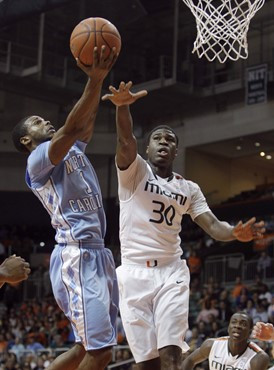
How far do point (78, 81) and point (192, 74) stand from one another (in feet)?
12.3

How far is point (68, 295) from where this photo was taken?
5156 mm

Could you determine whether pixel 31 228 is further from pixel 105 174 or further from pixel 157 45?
pixel 157 45

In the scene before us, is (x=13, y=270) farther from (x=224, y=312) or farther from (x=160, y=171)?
(x=224, y=312)

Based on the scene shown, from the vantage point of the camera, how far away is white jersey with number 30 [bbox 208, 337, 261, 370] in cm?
798

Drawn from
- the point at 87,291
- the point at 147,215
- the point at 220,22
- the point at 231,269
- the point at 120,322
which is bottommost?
the point at 120,322

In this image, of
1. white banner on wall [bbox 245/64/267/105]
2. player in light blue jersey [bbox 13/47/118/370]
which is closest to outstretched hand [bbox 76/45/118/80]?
player in light blue jersey [bbox 13/47/118/370]

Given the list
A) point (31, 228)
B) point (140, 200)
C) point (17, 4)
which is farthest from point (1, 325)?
point (140, 200)

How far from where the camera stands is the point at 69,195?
5.28 m

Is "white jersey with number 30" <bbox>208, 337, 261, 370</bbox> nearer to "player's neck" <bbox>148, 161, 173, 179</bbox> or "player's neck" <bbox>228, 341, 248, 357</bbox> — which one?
"player's neck" <bbox>228, 341, 248, 357</bbox>

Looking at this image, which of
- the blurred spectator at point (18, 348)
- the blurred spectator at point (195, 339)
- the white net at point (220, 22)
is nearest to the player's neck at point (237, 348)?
the white net at point (220, 22)

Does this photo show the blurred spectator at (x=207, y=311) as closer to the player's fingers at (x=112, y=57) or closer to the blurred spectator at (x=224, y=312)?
the blurred spectator at (x=224, y=312)

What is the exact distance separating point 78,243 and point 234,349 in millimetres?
3442

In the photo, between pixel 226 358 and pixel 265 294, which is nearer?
pixel 226 358

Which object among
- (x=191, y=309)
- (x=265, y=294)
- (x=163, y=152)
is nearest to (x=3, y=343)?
(x=191, y=309)
